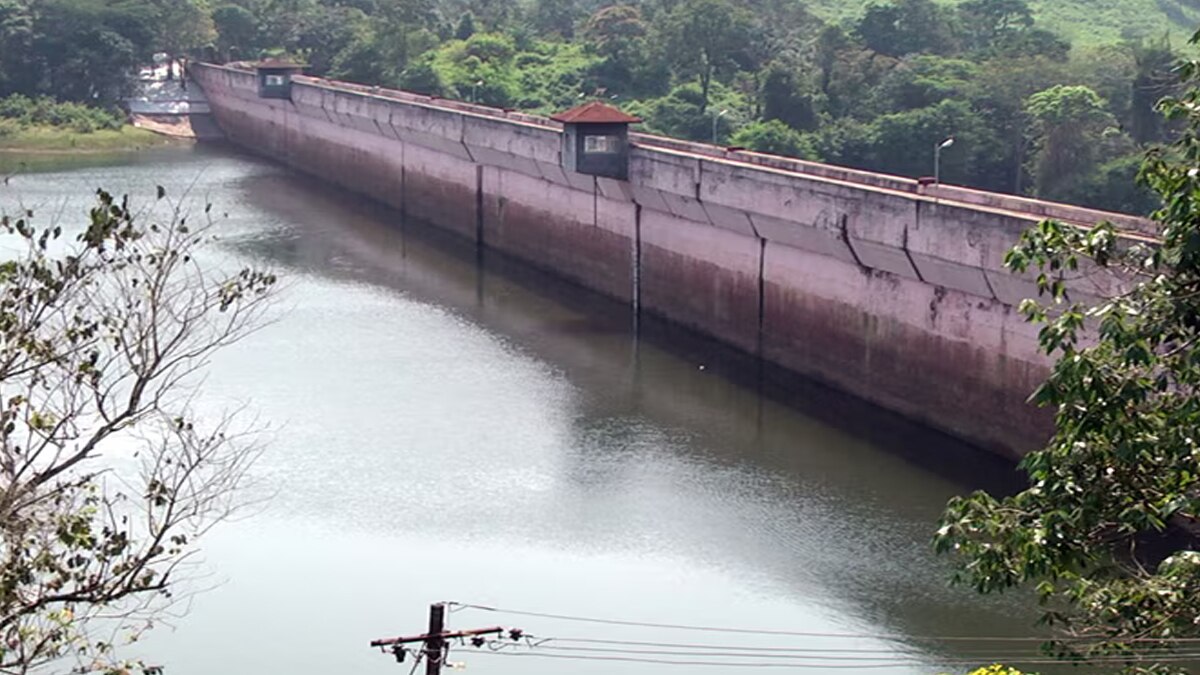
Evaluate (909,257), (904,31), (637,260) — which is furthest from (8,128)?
(909,257)

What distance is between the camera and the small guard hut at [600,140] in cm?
3591

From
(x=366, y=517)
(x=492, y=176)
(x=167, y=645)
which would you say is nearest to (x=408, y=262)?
(x=492, y=176)

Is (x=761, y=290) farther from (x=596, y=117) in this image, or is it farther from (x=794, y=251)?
(x=596, y=117)

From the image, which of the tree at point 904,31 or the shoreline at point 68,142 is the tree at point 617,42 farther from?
the shoreline at point 68,142

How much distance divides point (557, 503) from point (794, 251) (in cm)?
1000

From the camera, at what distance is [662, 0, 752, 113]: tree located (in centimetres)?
6338

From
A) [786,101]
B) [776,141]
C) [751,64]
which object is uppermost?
[751,64]

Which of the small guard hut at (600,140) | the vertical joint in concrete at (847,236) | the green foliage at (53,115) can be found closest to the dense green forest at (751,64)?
the green foliage at (53,115)

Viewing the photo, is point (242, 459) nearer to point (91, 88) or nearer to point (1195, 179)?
point (1195, 179)

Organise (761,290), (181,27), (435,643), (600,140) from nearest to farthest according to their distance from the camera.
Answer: (435,643), (761,290), (600,140), (181,27)

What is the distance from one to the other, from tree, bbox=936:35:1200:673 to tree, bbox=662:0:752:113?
54001 millimetres

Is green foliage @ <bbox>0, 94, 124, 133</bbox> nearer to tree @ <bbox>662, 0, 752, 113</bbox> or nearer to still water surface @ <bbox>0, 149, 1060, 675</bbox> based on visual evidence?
tree @ <bbox>662, 0, 752, 113</bbox>

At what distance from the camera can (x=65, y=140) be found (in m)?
62.9

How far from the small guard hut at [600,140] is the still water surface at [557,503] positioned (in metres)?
3.31
